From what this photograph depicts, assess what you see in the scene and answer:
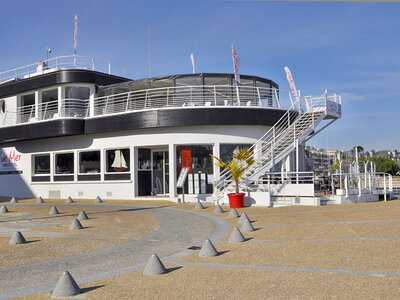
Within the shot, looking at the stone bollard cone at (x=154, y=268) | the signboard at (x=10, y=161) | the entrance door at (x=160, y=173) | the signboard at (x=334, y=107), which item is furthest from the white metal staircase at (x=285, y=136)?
the signboard at (x=10, y=161)

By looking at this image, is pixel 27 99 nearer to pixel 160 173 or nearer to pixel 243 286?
pixel 160 173

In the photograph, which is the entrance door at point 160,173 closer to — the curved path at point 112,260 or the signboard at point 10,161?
the signboard at point 10,161

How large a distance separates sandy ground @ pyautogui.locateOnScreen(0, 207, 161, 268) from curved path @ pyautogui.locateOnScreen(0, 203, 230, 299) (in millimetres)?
488

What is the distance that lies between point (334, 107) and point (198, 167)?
840cm

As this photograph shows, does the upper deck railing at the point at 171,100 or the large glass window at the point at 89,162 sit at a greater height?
the upper deck railing at the point at 171,100

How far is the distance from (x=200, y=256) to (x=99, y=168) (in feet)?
57.4

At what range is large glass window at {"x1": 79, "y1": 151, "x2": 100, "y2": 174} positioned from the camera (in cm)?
2436

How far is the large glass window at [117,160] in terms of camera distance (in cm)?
2330

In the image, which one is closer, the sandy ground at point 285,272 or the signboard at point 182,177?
the sandy ground at point 285,272

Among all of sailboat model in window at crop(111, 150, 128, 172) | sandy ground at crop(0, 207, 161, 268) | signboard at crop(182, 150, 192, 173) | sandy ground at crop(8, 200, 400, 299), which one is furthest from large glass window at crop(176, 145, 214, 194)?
sandy ground at crop(8, 200, 400, 299)

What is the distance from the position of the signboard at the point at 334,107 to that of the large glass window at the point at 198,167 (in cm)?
694

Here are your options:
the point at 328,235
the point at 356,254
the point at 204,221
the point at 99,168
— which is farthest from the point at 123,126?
the point at 356,254

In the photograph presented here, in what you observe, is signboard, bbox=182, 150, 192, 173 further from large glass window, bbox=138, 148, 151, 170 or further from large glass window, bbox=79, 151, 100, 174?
large glass window, bbox=79, 151, 100, 174

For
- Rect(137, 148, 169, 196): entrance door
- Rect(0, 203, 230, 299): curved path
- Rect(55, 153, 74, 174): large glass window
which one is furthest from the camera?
Rect(55, 153, 74, 174): large glass window
